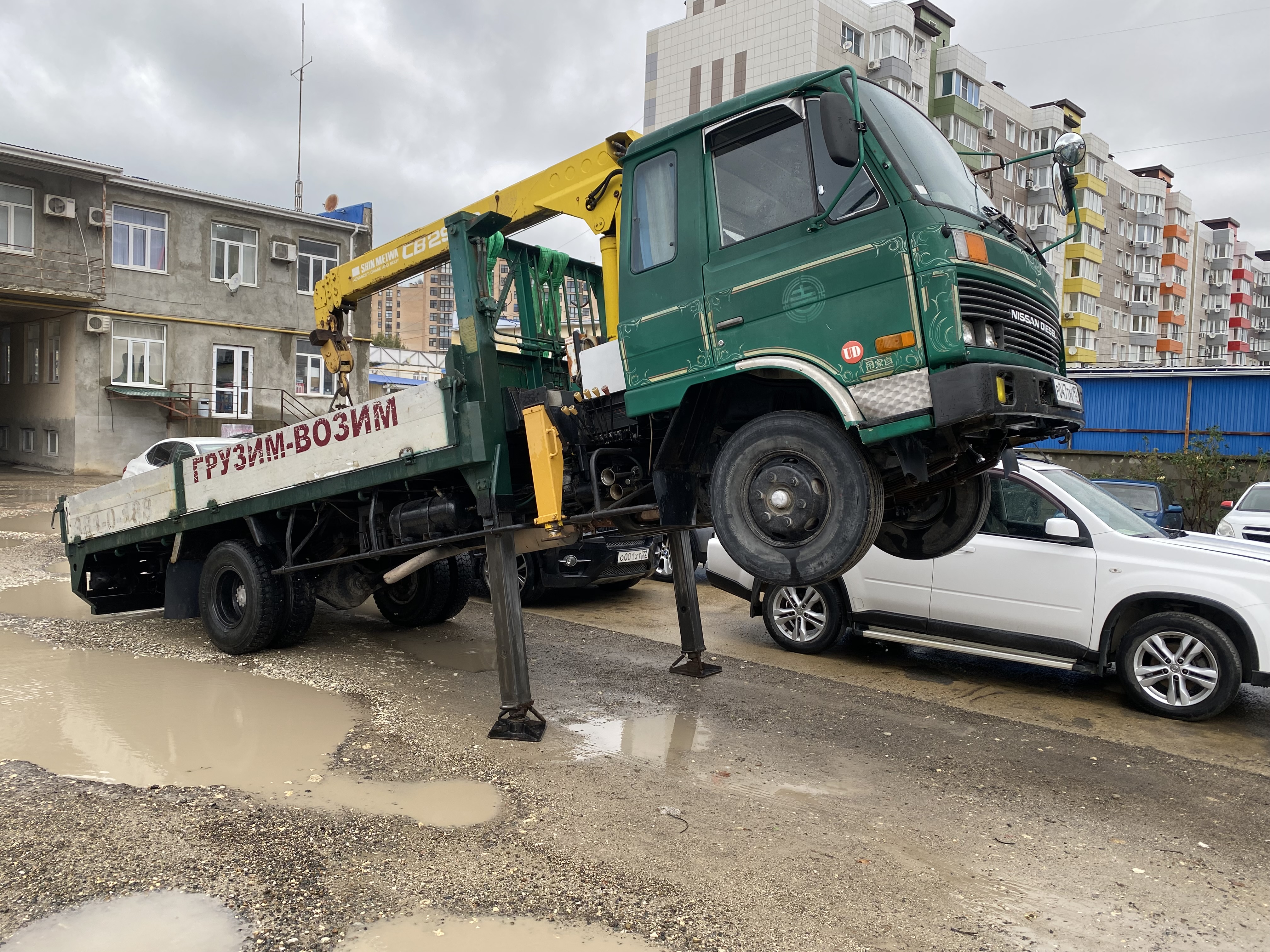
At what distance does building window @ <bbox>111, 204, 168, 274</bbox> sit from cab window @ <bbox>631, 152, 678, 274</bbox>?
23946 millimetres

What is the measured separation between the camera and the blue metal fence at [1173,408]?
2050 cm

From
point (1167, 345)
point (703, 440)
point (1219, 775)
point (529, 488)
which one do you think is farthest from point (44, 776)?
point (1167, 345)

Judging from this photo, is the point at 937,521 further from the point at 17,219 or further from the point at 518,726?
the point at 17,219

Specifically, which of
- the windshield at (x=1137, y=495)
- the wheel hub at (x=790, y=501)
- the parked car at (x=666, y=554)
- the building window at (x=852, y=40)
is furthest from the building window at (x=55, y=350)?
the building window at (x=852, y=40)

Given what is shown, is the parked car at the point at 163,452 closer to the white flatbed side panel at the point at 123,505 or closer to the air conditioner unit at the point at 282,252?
the white flatbed side panel at the point at 123,505

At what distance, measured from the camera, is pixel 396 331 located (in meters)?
135

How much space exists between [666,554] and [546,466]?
→ 6.25 metres

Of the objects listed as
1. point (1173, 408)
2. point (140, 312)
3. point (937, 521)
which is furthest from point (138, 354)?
point (1173, 408)

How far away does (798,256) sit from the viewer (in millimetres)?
4125

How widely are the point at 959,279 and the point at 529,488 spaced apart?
2942 millimetres

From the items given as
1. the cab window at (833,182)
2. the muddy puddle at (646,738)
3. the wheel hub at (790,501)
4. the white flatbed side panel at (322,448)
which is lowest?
the muddy puddle at (646,738)

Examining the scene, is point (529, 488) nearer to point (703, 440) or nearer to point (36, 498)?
point (703, 440)

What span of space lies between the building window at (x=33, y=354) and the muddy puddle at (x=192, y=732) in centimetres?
2263

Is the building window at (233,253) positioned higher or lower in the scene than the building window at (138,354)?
higher
